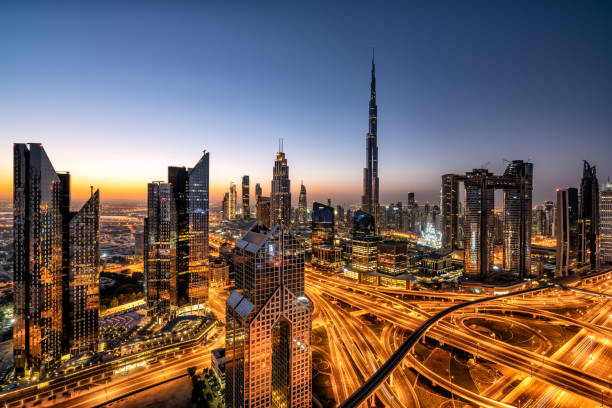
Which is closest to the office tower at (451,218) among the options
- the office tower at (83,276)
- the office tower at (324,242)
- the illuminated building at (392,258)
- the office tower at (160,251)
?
the illuminated building at (392,258)

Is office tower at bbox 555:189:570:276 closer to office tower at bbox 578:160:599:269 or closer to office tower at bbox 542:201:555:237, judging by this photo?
office tower at bbox 578:160:599:269

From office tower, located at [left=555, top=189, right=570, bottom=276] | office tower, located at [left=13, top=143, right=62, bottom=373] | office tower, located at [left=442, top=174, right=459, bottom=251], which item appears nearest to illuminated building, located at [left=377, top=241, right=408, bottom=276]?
office tower, located at [left=555, top=189, right=570, bottom=276]

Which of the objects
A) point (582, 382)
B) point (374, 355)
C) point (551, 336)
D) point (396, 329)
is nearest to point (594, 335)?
point (551, 336)

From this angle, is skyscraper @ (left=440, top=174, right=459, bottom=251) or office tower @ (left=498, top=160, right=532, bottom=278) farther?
skyscraper @ (left=440, top=174, right=459, bottom=251)

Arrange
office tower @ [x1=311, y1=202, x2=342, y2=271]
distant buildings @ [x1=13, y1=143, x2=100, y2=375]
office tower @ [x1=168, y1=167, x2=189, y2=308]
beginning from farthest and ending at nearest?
office tower @ [x1=311, y1=202, x2=342, y2=271] < office tower @ [x1=168, y1=167, x2=189, y2=308] < distant buildings @ [x1=13, y1=143, x2=100, y2=375]

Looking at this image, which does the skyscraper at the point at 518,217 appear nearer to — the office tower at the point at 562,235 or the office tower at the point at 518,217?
the office tower at the point at 518,217

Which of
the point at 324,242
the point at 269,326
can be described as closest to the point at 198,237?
the point at 269,326
